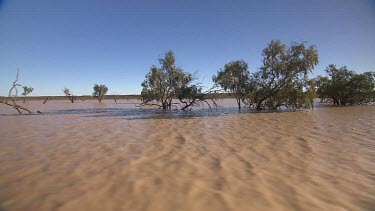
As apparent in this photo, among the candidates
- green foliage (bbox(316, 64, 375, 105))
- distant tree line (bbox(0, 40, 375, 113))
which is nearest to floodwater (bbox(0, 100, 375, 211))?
distant tree line (bbox(0, 40, 375, 113))

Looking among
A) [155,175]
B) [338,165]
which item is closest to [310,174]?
[338,165]

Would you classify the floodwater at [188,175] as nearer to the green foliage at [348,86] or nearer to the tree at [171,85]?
the tree at [171,85]

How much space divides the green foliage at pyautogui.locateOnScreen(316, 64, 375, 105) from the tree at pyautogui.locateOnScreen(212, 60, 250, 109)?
47.4ft

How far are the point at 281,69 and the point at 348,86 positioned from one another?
14.7 m

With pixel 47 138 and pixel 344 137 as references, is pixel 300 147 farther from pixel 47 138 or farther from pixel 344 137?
pixel 47 138

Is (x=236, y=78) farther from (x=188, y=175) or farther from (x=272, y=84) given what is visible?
(x=188, y=175)

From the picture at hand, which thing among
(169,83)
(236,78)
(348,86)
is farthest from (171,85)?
(348,86)

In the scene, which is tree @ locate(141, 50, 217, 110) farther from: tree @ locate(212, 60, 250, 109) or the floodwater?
the floodwater

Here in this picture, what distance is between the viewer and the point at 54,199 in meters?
4.16

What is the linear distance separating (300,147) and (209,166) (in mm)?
3641

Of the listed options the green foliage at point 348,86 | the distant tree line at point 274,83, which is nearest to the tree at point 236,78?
the distant tree line at point 274,83

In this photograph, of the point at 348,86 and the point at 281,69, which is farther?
the point at 348,86

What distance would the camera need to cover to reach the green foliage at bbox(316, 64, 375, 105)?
33594 millimetres

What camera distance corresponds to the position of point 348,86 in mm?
34156
